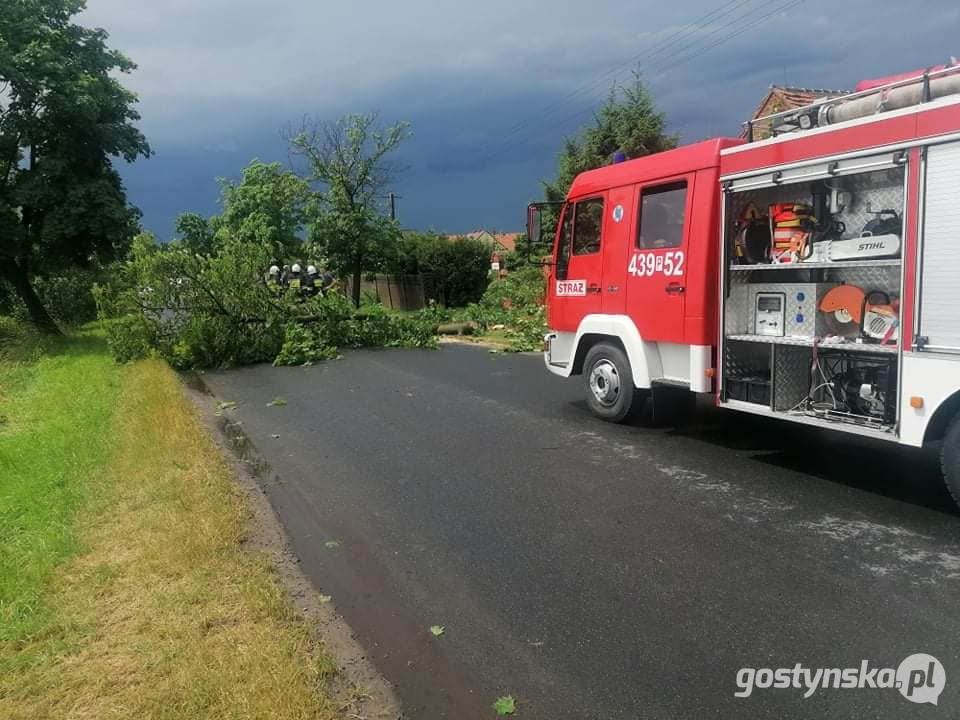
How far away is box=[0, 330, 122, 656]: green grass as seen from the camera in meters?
4.61

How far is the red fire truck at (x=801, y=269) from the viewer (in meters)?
5.21

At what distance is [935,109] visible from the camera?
5.10 metres

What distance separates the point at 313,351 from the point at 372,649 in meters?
12.8

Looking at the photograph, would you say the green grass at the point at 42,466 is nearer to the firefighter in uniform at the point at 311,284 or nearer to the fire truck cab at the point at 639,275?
the firefighter in uniform at the point at 311,284

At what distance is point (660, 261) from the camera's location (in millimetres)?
7691

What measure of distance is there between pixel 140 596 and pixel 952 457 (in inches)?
203

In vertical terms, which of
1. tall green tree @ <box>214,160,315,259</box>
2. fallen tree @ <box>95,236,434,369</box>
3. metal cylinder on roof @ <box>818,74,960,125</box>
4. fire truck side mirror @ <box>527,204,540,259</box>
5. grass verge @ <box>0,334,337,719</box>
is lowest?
grass verge @ <box>0,334,337,719</box>

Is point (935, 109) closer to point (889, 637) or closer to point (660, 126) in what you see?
point (889, 637)

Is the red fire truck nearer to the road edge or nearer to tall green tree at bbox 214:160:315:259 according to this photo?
the road edge

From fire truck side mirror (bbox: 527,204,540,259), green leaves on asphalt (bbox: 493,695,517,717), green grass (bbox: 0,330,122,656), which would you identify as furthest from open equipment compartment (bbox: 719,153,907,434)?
green grass (bbox: 0,330,122,656)

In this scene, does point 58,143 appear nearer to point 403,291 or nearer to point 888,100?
point 403,291

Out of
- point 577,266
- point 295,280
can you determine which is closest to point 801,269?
point 577,266

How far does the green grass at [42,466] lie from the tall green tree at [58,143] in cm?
518

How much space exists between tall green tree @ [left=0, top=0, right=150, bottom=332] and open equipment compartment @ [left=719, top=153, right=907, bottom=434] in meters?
18.1
